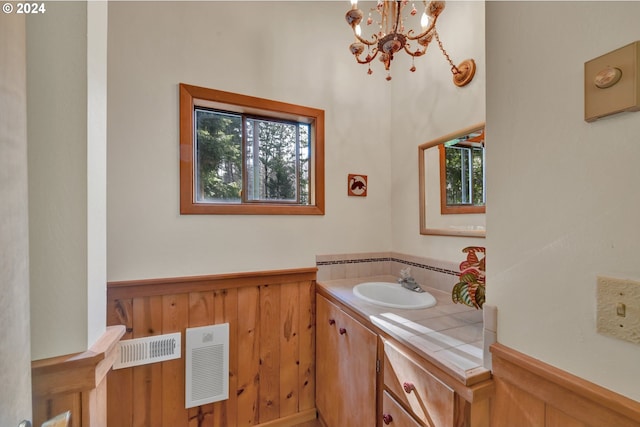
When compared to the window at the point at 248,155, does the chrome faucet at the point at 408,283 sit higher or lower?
lower

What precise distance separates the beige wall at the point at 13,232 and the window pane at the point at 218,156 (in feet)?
3.63

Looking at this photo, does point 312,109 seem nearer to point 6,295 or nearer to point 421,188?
point 421,188

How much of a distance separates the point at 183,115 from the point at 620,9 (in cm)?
171

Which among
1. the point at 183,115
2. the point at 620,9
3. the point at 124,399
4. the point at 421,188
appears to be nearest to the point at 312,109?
the point at 183,115

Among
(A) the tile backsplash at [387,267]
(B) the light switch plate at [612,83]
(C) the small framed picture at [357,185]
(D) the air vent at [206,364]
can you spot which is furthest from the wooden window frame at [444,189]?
(D) the air vent at [206,364]

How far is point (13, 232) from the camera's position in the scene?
1.57 feet

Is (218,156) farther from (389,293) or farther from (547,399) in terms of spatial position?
(547,399)

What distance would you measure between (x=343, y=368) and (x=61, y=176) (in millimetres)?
1429

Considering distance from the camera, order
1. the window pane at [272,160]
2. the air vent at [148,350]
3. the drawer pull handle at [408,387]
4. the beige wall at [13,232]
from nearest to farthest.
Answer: the beige wall at [13,232], the drawer pull handle at [408,387], the air vent at [148,350], the window pane at [272,160]

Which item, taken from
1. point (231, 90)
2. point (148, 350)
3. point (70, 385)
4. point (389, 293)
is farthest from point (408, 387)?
point (231, 90)

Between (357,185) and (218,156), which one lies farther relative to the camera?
(357,185)

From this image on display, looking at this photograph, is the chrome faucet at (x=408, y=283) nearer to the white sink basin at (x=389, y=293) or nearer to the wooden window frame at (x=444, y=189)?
the white sink basin at (x=389, y=293)

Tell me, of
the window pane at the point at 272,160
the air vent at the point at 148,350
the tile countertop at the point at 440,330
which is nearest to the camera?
the tile countertop at the point at 440,330

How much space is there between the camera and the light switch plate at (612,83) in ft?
1.53
